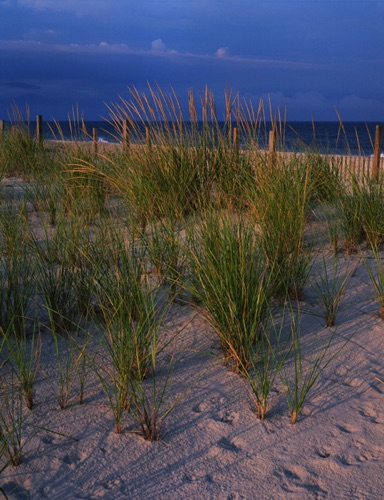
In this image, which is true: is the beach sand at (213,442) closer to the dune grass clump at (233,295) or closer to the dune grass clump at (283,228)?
the dune grass clump at (233,295)

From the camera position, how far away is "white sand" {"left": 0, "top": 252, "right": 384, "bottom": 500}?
2223 mm

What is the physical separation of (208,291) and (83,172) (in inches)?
154

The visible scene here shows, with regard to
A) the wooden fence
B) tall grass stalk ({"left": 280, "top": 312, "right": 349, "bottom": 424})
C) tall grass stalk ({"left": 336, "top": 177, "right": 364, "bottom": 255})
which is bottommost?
tall grass stalk ({"left": 280, "top": 312, "right": 349, "bottom": 424})

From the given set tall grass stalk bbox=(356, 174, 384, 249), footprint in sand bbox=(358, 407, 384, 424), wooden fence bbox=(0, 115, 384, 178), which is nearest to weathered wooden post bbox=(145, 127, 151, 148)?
wooden fence bbox=(0, 115, 384, 178)

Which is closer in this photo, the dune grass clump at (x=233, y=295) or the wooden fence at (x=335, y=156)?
the dune grass clump at (x=233, y=295)

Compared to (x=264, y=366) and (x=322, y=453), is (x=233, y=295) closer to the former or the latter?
(x=264, y=366)

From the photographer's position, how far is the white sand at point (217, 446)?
7.29 ft

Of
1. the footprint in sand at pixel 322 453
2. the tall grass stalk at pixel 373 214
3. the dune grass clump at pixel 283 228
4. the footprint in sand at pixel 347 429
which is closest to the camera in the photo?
the footprint in sand at pixel 322 453

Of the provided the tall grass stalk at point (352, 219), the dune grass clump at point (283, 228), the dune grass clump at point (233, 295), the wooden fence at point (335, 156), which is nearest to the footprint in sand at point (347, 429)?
the dune grass clump at point (233, 295)

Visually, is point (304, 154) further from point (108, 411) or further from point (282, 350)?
point (108, 411)

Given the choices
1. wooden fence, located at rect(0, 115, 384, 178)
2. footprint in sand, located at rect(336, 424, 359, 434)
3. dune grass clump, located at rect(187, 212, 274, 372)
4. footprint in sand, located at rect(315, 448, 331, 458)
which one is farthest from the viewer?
wooden fence, located at rect(0, 115, 384, 178)

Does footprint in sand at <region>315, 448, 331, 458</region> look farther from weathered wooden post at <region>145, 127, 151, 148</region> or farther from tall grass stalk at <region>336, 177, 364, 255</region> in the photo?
weathered wooden post at <region>145, 127, 151, 148</region>

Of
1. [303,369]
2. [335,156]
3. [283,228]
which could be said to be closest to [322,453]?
[303,369]

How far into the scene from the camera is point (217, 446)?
2449 millimetres
